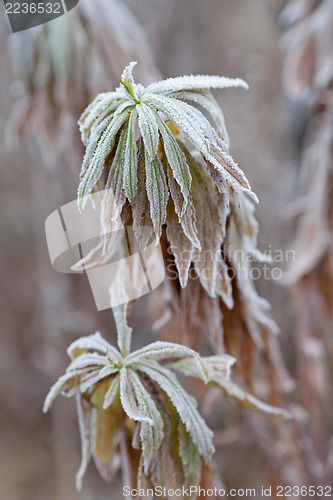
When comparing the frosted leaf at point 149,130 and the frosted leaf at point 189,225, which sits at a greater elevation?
the frosted leaf at point 149,130

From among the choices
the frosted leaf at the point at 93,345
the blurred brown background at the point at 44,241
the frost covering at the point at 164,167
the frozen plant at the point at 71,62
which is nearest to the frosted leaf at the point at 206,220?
the frost covering at the point at 164,167

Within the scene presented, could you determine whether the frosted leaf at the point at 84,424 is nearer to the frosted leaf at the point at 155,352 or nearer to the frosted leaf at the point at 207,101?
the frosted leaf at the point at 155,352

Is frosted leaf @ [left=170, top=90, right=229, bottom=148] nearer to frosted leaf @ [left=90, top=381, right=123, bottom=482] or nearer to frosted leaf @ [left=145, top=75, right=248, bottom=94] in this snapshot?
frosted leaf @ [left=145, top=75, right=248, bottom=94]

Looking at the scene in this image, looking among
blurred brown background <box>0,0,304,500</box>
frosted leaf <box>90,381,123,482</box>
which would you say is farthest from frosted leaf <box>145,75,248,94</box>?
blurred brown background <box>0,0,304,500</box>

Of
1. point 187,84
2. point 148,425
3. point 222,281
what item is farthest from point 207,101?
point 148,425

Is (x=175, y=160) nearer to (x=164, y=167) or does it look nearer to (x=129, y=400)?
(x=164, y=167)

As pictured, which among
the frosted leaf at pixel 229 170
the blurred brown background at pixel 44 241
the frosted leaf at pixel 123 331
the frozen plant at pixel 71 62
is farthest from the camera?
the blurred brown background at pixel 44 241
